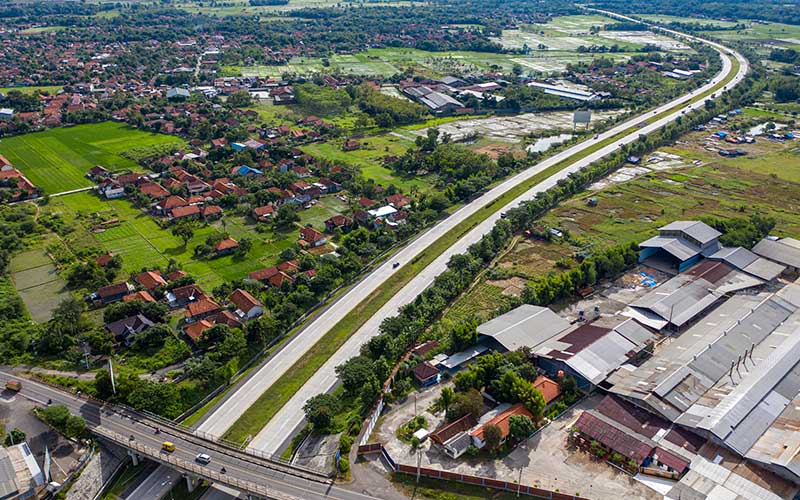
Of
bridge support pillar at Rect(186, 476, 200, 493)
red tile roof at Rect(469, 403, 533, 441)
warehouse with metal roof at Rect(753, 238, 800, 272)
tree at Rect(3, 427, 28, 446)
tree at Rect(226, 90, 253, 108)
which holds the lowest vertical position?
warehouse with metal roof at Rect(753, 238, 800, 272)

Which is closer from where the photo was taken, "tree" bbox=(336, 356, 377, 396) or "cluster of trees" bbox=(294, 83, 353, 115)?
"tree" bbox=(336, 356, 377, 396)

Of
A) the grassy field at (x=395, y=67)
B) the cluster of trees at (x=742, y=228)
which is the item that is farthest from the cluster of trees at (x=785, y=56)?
the cluster of trees at (x=742, y=228)

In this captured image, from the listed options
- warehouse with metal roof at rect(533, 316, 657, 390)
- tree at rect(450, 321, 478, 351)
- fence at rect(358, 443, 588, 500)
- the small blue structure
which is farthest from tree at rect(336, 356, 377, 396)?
the small blue structure

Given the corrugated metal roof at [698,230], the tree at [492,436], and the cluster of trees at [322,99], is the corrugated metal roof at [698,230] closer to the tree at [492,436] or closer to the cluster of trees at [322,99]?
the tree at [492,436]

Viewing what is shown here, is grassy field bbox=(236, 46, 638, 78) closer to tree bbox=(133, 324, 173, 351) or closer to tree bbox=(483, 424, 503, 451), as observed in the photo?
tree bbox=(133, 324, 173, 351)

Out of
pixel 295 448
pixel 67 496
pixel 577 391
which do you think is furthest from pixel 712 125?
pixel 67 496

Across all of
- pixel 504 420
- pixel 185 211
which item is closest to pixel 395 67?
pixel 185 211

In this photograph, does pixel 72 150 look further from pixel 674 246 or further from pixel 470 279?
pixel 674 246
